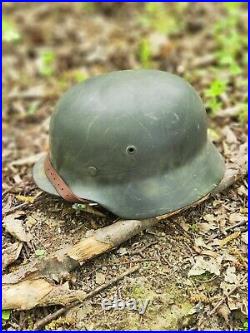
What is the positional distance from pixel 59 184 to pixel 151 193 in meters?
0.81

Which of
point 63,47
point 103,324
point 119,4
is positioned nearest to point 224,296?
point 103,324

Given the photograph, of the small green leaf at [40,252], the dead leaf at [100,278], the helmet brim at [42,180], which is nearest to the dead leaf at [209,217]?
the dead leaf at [100,278]

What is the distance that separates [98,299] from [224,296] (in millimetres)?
1002

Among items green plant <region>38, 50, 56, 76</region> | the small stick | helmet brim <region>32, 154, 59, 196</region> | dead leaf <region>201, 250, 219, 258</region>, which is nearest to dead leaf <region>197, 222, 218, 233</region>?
dead leaf <region>201, 250, 219, 258</region>

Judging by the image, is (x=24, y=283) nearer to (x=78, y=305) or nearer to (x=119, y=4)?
(x=78, y=305)

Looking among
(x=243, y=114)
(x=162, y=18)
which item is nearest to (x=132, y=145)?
(x=243, y=114)

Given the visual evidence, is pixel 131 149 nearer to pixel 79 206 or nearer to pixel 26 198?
pixel 79 206

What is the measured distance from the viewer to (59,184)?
12.1 feet

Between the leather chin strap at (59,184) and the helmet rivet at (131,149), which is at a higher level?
the helmet rivet at (131,149)

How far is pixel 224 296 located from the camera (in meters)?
3.35

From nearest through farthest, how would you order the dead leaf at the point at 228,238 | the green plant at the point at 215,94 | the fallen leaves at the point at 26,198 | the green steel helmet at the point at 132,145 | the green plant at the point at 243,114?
the green steel helmet at the point at 132,145, the dead leaf at the point at 228,238, the fallen leaves at the point at 26,198, the green plant at the point at 243,114, the green plant at the point at 215,94

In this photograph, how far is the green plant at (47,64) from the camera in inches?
300

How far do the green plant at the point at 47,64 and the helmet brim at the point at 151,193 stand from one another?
4519 mm

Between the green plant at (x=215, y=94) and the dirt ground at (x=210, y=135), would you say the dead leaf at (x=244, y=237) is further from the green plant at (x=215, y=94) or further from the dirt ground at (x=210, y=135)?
the green plant at (x=215, y=94)
